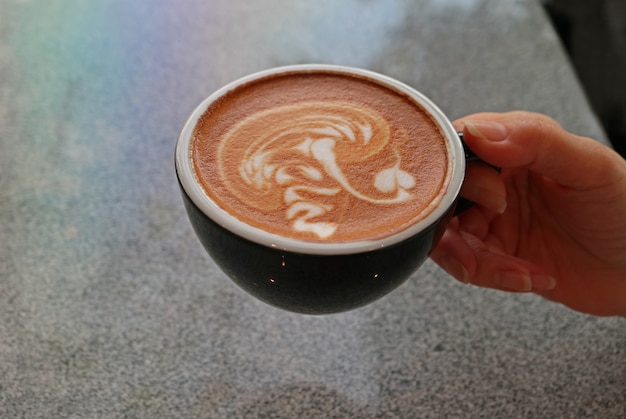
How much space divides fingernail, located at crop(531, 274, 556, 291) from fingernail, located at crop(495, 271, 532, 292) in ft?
0.04

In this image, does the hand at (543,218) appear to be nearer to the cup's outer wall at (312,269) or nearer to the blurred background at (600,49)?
the cup's outer wall at (312,269)

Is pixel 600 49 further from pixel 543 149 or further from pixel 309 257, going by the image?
pixel 309 257

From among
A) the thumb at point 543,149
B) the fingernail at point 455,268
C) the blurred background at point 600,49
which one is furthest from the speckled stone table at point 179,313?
the blurred background at point 600,49

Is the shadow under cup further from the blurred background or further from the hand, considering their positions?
the blurred background

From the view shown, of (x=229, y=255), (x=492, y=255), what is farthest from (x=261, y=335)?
(x=492, y=255)

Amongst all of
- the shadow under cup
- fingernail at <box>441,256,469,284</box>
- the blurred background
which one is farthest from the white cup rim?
the blurred background

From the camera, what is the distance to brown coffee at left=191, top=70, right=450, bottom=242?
0.51m

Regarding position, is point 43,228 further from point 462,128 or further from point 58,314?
point 462,128

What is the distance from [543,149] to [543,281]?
149mm

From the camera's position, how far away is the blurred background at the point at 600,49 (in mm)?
1267

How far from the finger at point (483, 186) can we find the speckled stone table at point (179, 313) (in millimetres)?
117

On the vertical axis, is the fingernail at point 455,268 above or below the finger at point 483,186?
below

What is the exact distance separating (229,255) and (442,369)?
0.26 m

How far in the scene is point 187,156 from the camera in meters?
0.55
